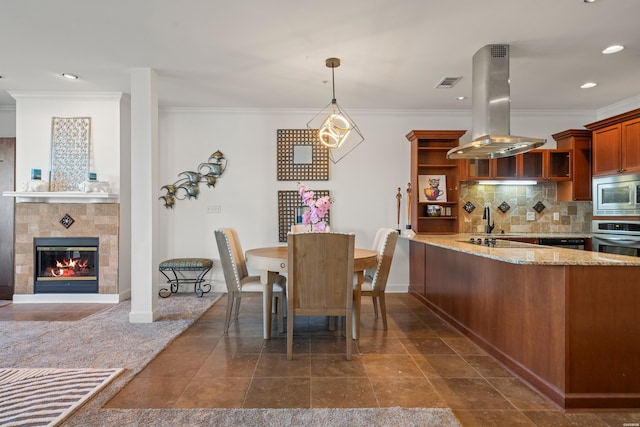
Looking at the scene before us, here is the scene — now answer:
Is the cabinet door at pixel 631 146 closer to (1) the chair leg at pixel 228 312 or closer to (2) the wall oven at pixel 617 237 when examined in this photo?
(2) the wall oven at pixel 617 237

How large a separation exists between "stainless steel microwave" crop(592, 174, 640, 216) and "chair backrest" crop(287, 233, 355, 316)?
341cm

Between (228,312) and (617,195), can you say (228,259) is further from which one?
(617,195)

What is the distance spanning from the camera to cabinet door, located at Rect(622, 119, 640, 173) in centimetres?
363

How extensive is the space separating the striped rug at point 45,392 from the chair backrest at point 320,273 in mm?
1361

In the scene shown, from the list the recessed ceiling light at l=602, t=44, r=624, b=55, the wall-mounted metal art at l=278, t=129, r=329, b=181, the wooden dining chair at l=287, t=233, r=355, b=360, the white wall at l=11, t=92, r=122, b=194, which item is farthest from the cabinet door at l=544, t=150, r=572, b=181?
the white wall at l=11, t=92, r=122, b=194

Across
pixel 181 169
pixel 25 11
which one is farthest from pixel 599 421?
pixel 181 169

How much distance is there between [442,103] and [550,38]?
1727 millimetres

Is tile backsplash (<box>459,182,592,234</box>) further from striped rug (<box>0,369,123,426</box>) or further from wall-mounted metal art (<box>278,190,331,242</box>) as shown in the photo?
striped rug (<box>0,369,123,426</box>)

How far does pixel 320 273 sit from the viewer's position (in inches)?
99.1

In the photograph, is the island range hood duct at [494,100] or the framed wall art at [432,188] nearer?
the island range hood duct at [494,100]

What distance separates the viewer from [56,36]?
2777 mm

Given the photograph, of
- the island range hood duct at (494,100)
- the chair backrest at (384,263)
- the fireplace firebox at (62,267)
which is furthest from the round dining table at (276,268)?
the fireplace firebox at (62,267)

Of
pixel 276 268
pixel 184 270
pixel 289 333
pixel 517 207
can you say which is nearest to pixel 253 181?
pixel 184 270

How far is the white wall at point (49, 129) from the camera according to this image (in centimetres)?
421
